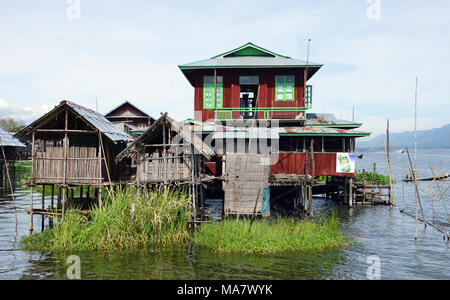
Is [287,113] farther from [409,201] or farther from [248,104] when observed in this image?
[409,201]

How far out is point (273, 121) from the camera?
2430 centimetres

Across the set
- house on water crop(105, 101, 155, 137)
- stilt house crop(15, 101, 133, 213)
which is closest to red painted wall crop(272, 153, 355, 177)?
stilt house crop(15, 101, 133, 213)

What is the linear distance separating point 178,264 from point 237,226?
2905 millimetres

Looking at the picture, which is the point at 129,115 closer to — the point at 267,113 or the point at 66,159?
the point at 267,113

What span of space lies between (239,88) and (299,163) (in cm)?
751

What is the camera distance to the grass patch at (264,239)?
1299cm

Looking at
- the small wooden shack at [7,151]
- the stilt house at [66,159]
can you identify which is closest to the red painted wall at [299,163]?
the stilt house at [66,159]

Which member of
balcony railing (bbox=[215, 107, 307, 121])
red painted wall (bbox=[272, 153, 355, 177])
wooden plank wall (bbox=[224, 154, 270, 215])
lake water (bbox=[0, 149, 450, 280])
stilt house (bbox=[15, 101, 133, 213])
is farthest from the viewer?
balcony railing (bbox=[215, 107, 307, 121])

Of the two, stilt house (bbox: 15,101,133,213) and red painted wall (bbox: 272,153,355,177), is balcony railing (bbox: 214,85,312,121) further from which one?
stilt house (bbox: 15,101,133,213)

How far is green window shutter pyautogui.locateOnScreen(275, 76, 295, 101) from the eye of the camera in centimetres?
2503

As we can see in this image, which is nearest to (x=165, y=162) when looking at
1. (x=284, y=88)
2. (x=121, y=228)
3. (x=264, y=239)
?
(x=121, y=228)

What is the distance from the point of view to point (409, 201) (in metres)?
28.7

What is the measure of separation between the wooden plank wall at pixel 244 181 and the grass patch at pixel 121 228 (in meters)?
4.32
